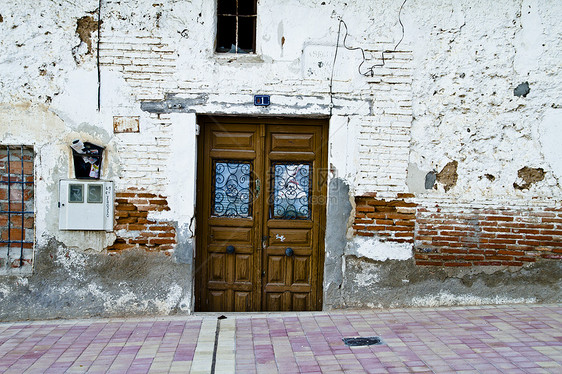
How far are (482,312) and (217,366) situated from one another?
3.07 m

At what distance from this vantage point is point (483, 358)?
4.03 meters

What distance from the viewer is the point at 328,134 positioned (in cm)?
545

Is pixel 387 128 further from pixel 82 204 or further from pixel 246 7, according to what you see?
pixel 82 204

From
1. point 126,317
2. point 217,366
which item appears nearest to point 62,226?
point 126,317

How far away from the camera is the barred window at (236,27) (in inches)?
213

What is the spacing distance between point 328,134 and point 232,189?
51.8 inches

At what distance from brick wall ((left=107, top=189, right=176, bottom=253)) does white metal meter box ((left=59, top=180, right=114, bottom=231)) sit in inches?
6.7

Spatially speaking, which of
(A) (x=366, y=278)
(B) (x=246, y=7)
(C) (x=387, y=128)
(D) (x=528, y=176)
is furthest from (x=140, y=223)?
(D) (x=528, y=176)

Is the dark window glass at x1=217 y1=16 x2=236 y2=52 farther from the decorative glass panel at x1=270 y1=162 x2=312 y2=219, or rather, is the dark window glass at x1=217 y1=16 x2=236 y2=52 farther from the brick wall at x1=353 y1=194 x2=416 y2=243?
the brick wall at x1=353 y1=194 x2=416 y2=243

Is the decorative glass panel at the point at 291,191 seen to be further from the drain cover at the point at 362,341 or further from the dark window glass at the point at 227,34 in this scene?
the drain cover at the point at 362,341

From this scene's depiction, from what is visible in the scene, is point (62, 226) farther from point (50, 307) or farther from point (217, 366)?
point (217, 366)

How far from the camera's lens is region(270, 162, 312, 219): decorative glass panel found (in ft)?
18.2

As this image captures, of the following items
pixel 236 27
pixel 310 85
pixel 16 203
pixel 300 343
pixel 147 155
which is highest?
pixel 236 27

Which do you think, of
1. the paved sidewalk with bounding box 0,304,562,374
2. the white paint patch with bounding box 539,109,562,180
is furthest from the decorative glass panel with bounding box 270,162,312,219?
the white paint patch with bounding box 539,109,562,180
